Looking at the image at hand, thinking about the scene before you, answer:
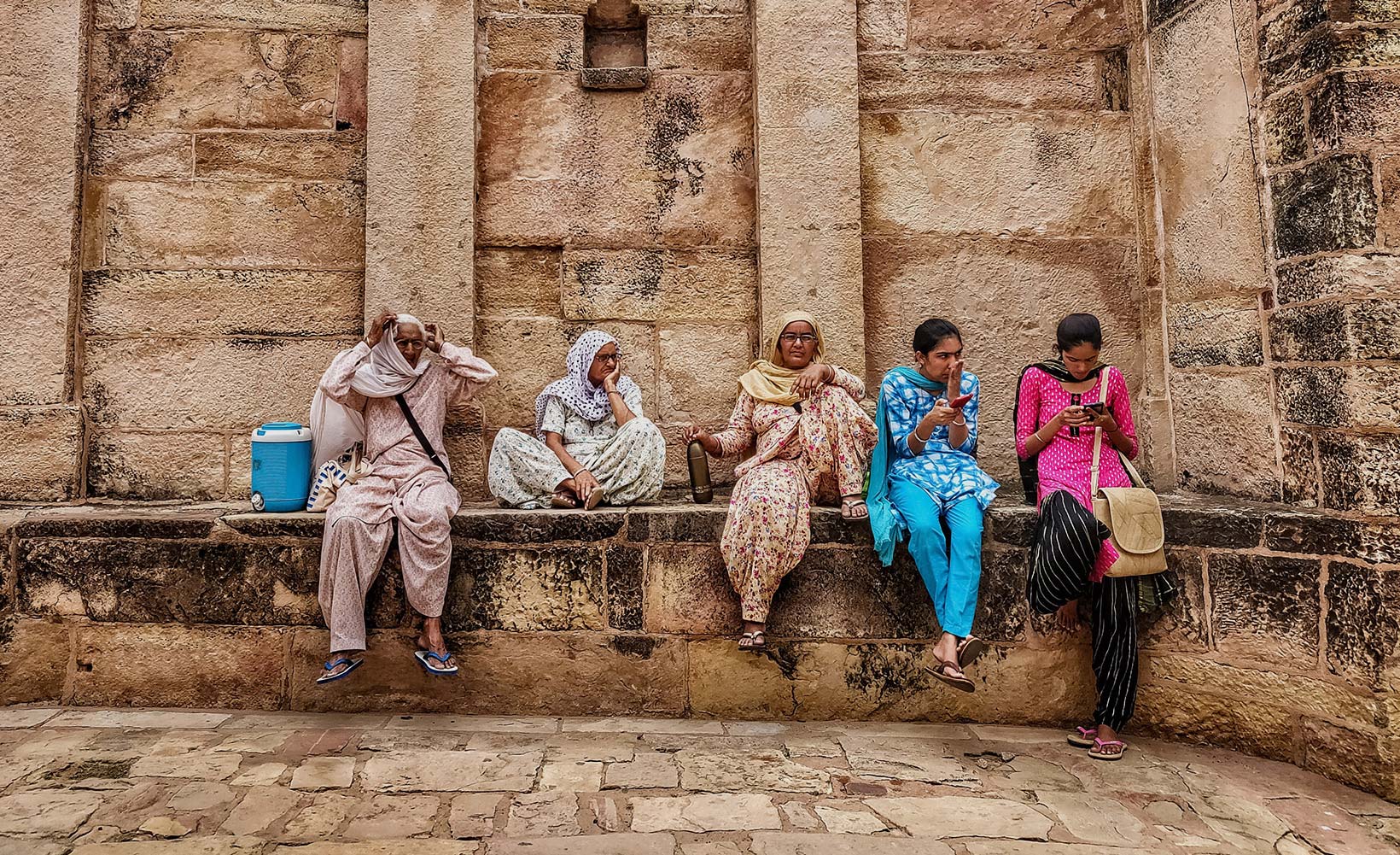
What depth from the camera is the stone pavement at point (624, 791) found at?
2.71 m

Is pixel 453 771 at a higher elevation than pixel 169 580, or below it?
below

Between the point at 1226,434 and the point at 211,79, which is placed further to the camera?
the point at 211,79

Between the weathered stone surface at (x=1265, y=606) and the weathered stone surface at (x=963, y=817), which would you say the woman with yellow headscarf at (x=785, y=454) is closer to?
the weathered stone surface at (x=963, y=817)

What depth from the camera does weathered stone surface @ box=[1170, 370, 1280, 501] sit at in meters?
3.95

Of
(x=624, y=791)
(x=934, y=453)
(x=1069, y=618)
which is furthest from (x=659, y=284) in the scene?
(x=624, y=791)

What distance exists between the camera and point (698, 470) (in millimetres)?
4066

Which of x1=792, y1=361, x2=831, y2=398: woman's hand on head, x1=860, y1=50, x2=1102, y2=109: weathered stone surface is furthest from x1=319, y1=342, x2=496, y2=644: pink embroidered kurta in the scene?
x1=860, y1=50, x2=1102, y2=109: weathered stone surface

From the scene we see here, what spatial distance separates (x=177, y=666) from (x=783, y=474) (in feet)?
8.95

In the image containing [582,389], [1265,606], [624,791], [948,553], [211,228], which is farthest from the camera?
[211,228]

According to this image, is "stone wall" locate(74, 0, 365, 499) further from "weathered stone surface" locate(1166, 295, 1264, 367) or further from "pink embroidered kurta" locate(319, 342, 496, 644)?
"weathered stone surface" locate(1166, 295, 1264, 367)

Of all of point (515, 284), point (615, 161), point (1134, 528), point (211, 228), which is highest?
point (615, 161)

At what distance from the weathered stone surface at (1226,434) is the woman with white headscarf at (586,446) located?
259cm

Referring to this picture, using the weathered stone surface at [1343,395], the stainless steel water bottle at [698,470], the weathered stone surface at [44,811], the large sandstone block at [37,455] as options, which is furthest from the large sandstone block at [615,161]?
the weathered stone surface at [44,811]

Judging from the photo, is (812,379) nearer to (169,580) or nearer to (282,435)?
(282,435)
